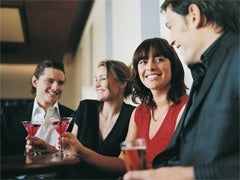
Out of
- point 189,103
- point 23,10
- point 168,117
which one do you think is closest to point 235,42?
point 189,103

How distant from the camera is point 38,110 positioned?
8.14 feet

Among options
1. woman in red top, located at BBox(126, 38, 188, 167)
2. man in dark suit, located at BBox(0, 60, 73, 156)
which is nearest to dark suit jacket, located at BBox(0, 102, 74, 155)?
man in dark suit, located at BBox(0, 60, 73, 156)

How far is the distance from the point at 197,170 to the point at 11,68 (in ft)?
22.9

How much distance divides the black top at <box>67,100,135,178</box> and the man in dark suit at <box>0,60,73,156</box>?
1.09 feet

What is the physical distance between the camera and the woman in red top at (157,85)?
1639 millimetres

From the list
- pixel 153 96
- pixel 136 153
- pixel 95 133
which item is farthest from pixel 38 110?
pixel 136 153

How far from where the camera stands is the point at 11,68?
23.7 feet

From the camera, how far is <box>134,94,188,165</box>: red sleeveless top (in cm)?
150

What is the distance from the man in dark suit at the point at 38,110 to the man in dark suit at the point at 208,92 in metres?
1.43

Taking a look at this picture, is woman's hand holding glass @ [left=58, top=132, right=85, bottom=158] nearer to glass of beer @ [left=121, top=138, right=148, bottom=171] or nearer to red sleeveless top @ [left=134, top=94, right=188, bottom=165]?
red sleeveless top @ [left=134, top=94, right=188, bottom=165]

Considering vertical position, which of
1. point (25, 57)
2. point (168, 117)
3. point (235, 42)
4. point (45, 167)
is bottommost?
point (45, 167)

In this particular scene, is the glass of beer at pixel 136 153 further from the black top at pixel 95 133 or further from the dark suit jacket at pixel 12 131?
the dark suit jacket at pixel 12 131

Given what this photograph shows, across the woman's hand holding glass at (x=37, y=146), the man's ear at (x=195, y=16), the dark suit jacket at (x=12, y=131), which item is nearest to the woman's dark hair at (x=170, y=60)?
the man's ear at (x=195, y=16)

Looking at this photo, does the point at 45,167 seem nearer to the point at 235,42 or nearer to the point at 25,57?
the point at 235,42
